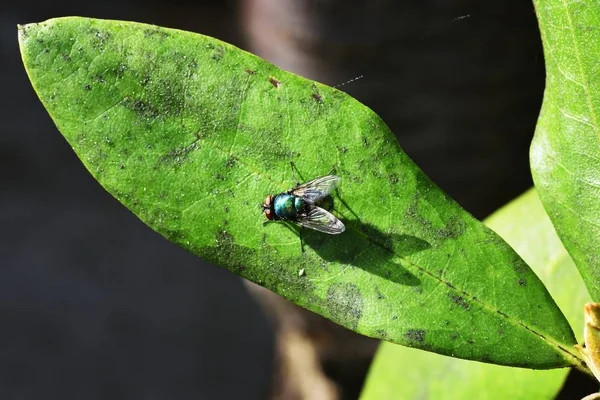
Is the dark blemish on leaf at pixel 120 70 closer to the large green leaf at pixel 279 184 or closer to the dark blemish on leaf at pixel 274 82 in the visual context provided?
the large green leaf at pixel 279 184

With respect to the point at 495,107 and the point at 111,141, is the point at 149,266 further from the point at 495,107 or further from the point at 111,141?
the point at 111,141

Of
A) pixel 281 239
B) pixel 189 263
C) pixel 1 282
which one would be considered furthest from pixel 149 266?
pixel 281 239

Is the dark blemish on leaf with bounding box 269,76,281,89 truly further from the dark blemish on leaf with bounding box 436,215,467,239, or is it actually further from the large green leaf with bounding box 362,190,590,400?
the large green leaf with bounding box 362,190,590,400

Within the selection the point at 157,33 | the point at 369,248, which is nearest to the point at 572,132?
the point at 369,248

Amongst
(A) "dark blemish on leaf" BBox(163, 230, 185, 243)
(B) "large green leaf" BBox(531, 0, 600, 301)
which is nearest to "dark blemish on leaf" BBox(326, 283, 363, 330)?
(A) "dark blemish on leaf" BBox(163, 230, 185, 243)

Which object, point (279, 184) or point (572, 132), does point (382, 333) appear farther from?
point (572, 132)
